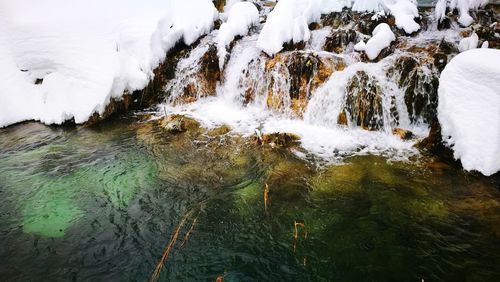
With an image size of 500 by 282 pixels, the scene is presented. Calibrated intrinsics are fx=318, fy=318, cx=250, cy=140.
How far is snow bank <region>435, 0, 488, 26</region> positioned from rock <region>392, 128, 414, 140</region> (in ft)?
14.5

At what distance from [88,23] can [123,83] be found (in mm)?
2120

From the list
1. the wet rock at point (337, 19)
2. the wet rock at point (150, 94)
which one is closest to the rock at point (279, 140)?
the wet rock at point (150, 94)

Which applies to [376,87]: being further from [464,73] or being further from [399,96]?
[464,73]

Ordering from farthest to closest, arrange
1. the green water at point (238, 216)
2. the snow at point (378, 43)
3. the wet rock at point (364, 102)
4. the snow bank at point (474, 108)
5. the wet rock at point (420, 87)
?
the snow at point (378, 43) → the wet rock at point (364, 102) → the wet rock at point (420, 87) → the snow bank at point (474, 108) → the green water at point (238, 216)

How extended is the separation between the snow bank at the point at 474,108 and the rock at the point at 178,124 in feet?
18.1

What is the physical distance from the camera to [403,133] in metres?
7.03

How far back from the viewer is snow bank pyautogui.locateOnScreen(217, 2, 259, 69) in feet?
31.3

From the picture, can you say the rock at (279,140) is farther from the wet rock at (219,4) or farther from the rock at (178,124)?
the wet rock at (219,4)

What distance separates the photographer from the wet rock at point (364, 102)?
740 cm

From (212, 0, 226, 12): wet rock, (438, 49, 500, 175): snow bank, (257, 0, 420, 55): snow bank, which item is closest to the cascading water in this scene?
(257, 0, 420, 55): snow bank

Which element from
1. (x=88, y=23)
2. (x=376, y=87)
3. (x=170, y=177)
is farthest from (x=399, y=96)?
(x=88, y=23)

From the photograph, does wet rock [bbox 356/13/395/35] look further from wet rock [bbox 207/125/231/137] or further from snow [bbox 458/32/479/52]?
wet rock [bbox 207/125/231/137]

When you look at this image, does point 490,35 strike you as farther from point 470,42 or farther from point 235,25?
point 235,25

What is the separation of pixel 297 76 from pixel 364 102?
1.86 m
